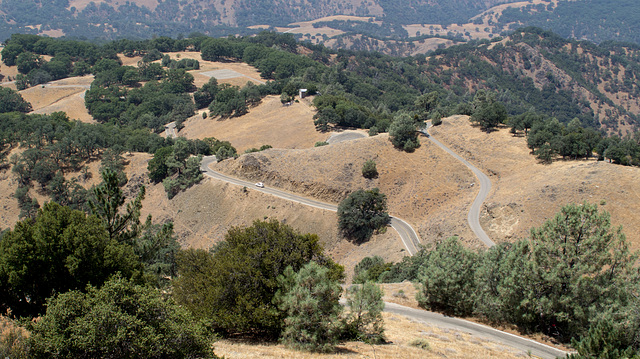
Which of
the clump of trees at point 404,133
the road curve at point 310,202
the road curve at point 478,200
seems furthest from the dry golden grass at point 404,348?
the clump of trees at point 404,133

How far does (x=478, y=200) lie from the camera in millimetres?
60812

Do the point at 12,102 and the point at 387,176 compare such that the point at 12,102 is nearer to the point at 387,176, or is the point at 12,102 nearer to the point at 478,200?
the point at 387,176

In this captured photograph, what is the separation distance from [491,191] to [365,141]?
2490 cm

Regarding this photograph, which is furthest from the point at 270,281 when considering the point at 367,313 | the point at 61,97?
the point at 61,97

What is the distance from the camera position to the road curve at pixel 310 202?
2312 inches

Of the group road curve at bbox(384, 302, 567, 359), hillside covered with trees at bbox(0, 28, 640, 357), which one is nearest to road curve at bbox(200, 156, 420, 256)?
hillside covered with trees at bbox(0, 28, 640, 357)

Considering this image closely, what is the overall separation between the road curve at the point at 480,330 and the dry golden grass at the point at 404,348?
123 centimetres

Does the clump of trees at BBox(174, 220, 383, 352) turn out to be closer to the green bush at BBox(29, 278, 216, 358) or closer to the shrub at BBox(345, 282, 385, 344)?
the shrub at BBox(345, 282, 385, 344)

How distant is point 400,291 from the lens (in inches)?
1512

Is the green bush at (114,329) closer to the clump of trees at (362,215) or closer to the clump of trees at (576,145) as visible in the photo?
the clump of trees at (362,215)

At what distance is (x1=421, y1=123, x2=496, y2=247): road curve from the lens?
5347 cm

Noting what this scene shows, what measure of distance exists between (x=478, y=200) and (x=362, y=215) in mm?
16356

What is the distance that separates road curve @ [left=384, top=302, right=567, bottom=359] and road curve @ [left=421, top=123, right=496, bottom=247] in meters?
20.8

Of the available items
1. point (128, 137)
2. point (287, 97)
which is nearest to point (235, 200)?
point (128, 137)
